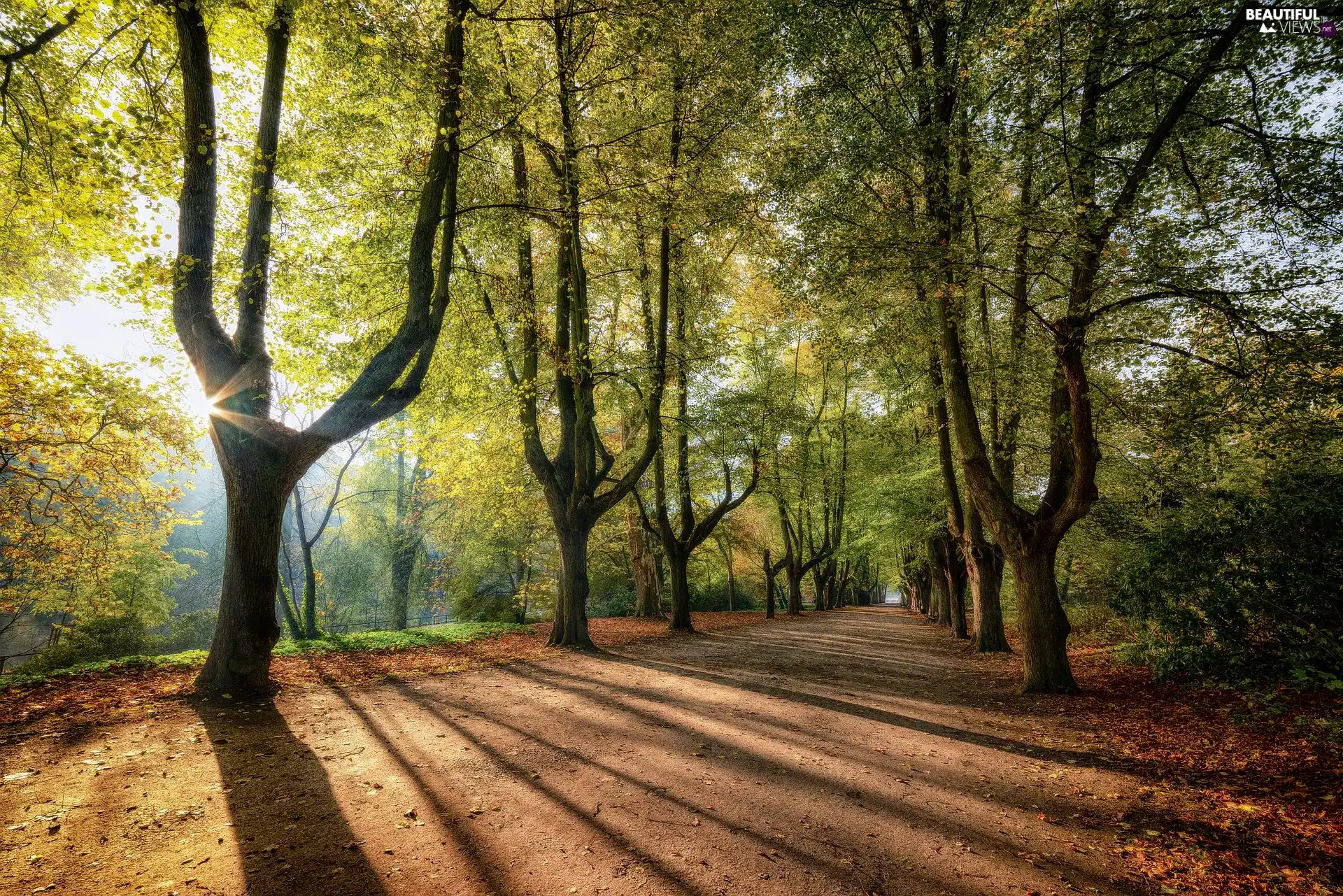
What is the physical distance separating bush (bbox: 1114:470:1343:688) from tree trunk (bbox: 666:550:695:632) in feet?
36.9

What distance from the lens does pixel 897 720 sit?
6.54 meters

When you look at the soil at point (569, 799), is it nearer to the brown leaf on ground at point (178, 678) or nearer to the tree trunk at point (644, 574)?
the brown leaf on ground at point (178, 678)

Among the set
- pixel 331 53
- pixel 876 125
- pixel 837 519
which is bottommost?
pixel 837 519

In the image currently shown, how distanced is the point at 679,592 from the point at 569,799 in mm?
12756

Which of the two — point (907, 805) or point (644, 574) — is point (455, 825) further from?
point (644, 574)

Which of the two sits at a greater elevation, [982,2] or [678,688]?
[982,2]

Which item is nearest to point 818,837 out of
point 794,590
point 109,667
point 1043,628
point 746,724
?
point 746,724

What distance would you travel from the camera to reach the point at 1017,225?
20.8 feet

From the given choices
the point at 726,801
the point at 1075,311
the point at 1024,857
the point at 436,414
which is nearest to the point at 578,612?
the point at 436,414

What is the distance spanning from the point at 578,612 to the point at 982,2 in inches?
498

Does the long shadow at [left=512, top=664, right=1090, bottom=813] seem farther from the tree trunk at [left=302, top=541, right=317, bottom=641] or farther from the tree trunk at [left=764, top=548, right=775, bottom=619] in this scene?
the tree trunk at [left=764, top=548, right=775, bottom=619]

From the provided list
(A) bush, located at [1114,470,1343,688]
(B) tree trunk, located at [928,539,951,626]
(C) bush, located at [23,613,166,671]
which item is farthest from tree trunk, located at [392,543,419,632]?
(A) bush, located at [1114,470,1343,688]

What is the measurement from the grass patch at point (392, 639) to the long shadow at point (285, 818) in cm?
688

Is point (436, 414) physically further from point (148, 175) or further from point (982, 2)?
point (982, 2)
